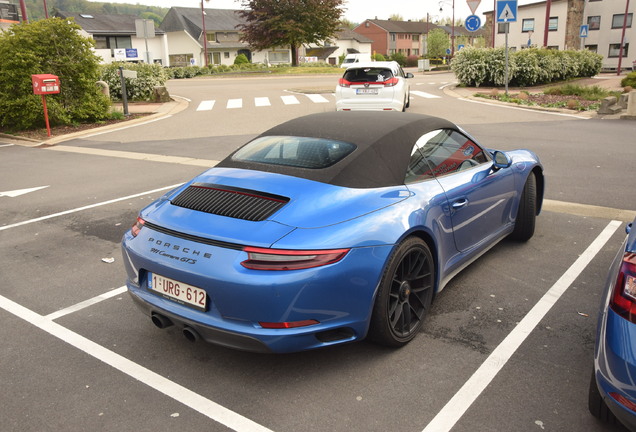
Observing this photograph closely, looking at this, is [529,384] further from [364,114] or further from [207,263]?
[364,114]

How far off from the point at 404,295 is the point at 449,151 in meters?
1.44

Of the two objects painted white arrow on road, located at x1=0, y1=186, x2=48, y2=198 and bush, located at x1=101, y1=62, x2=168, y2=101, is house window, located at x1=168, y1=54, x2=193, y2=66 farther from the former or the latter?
painted white arrow on road, located at x1=0, y1=186, x2=48, y2=198

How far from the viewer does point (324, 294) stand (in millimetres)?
3129

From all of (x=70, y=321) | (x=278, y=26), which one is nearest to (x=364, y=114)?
(x=70, y=321)

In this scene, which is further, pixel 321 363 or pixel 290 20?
pixel 290 20

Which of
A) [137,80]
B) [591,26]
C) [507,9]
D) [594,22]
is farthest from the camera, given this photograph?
[591,26]

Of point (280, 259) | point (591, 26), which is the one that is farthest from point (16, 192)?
point (591, 26)

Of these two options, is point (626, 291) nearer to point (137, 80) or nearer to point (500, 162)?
point (500, 162)

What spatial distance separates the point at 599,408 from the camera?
2.82m

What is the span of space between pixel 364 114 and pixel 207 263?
7.12ft

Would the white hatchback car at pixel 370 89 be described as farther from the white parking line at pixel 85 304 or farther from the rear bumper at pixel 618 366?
the rear bumper at pixel 618 366

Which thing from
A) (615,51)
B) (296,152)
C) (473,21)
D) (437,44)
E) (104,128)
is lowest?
(104,128)

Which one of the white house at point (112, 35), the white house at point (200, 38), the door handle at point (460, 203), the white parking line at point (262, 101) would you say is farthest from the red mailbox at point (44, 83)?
the white house at point (200, 38)

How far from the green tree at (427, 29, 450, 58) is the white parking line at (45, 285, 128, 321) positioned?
9387 centimetres
